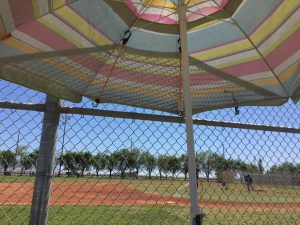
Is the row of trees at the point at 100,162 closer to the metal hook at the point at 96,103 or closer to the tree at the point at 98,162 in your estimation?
the tree at the point at 98,162

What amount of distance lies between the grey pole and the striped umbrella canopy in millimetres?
198

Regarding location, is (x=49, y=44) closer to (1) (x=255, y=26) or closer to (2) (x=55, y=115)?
→ (2) (x=55, y=115)

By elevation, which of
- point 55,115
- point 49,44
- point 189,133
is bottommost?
point 189,133

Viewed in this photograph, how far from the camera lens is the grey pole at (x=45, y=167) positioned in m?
2.27

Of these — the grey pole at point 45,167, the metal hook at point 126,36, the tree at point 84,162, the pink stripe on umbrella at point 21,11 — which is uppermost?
the metal hook at point 126,36

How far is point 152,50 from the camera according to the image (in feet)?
8.75

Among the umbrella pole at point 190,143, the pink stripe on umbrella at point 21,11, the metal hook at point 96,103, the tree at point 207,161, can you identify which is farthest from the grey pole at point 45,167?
the tree at point 207,161

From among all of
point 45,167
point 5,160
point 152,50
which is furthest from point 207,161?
point 45,167

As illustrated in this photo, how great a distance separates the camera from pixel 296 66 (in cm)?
264

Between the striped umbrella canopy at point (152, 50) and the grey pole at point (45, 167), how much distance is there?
198mm

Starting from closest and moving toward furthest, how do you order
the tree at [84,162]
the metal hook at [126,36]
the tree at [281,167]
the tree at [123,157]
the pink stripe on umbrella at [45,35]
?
the pink stripe on umbrella at [45,35], the metal hook at [126,36], the tree at [84,162], the tree at [281,167], the tree at [123,157]

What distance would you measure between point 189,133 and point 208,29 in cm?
97

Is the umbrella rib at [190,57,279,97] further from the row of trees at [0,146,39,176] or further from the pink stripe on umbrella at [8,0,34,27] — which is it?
the row of trees at [0,146,39,176]

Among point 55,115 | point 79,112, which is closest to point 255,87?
point 79,112
